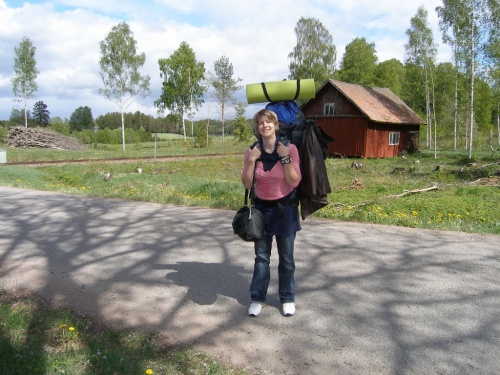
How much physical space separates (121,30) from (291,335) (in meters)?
41.0

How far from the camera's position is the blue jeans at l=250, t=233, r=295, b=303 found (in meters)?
3.69

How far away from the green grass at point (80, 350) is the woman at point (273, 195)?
82 centimetres

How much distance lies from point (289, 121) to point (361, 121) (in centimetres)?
2944

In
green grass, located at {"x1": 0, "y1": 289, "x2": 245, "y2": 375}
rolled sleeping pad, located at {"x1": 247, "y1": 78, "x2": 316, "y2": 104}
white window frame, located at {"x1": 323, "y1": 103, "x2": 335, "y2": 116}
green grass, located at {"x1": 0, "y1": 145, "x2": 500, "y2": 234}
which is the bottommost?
green grass, located at {"x1": 0, "y1": 289, "x2": 245, "y2": 375}

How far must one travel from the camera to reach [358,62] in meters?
47.3

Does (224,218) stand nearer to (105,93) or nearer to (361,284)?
(361,284)

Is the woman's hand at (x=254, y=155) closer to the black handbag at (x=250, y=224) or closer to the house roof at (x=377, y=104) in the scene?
the black handbag at (x=250, y=224)

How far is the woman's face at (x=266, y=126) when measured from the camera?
11.3 feet

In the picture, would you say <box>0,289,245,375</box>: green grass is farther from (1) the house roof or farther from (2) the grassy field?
(1) the house roof

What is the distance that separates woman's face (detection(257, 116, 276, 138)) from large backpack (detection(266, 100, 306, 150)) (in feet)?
0.71

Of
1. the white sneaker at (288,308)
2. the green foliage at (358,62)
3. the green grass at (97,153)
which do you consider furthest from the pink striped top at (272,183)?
the green foliage at (358,62)

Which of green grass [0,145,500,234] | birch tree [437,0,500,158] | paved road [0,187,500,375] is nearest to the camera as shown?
paved road [0,187,500,375]

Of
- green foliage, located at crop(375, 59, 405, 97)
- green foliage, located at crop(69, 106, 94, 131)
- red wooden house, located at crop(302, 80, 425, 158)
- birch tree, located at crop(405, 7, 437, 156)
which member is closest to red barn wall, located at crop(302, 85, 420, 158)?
red wooden house, located at crop(302, 80, 425, 158)

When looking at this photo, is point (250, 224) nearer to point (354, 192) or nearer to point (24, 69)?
point (354, 192)
